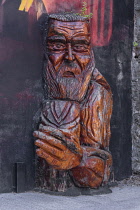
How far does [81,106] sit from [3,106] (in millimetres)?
912

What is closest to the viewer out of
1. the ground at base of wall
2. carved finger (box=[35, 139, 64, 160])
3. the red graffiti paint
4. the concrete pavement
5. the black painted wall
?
the concrete pavement

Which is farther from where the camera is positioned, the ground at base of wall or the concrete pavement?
the ground at base of wall

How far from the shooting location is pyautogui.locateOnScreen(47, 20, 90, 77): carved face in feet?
15.4

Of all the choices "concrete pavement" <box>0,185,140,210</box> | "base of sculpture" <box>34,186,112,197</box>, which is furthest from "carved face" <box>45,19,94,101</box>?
"concrete pavement" <box>0,185,140,210</box>

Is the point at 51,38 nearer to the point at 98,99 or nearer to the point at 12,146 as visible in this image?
the point at 98,99

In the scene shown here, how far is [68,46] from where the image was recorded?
185 inches

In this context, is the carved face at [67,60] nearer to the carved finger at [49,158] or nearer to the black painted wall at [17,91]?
the black painted wall at [17,91]

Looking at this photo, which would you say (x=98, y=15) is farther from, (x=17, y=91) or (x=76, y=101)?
(x=17, y=91)

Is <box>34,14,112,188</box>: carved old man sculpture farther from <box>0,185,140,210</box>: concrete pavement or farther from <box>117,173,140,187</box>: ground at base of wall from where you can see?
<box>117,173,140,187</box>: ground at base of wall

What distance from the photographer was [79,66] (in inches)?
189

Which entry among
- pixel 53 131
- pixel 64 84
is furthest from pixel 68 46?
pixel 53 131

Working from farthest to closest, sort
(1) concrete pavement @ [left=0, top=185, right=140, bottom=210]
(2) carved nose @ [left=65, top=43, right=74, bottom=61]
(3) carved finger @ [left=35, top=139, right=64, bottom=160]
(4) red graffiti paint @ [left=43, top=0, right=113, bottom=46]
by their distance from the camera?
(4) red graffiti paint @ [left=43, top=0, right=113, bottom=46], (2) carved nose @ [left=65, top=43, right=74, bottom=61], (3) carved finger @ [left=35, top=139, right=64, bottom=160], (1) concrete pavement @ [left=0, top=185, right=140, bottom=210]

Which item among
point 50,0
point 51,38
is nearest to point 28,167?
point 51,38

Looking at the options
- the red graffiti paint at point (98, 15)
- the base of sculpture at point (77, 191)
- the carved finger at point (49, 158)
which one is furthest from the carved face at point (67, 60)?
the base of sculpture at point (77, 191)
